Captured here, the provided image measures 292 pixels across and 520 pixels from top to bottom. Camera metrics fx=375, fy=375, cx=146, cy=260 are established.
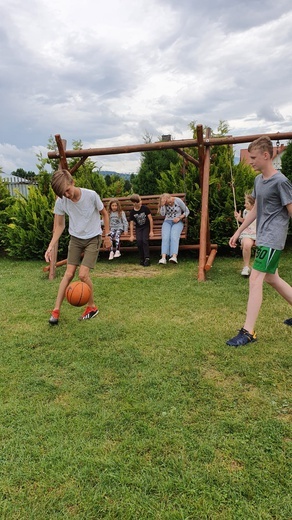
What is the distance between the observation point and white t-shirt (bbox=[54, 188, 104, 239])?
4215mm

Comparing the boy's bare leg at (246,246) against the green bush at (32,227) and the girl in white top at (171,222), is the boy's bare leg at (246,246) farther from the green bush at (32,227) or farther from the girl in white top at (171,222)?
the green bush at (32,227)

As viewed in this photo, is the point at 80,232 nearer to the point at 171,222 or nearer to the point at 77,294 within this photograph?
the point at 77,294

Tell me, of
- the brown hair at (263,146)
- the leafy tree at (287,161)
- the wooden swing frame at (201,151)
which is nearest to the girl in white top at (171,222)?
the wooden swing frame at (201,151)

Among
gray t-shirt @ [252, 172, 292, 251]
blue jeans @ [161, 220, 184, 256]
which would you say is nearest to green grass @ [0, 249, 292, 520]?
gray t-shirt @ [252, 172, 292, 251]

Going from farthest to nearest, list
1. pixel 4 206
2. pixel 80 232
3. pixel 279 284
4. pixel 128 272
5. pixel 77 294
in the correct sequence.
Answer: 1. pixel 4 206
2. pixel 128 272
3. pixel 80 232
4. pixel 77 294
5. pixel 279 284

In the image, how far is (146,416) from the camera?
8.14ft

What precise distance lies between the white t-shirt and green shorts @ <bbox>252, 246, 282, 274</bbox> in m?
1.89

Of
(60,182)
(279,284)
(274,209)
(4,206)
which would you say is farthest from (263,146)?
(4,206)

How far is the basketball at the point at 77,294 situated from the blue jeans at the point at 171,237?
325 centimetres

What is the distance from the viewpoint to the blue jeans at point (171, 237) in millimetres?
7262

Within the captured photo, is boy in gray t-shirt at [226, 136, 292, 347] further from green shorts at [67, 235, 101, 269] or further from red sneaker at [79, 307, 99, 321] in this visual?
green shorts at [67, 235, 101, 269]

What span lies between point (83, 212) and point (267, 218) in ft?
6.58

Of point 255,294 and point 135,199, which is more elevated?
point 135,199

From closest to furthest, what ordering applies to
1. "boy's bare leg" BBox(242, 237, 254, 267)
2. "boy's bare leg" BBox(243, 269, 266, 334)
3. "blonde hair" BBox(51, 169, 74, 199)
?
"boy's bare leg" BBox(243, 269, 266, 334)
"blonde hair" BBox(51, 169, 74, 199)
"boy's bare leg" BBox(242, 237, 254, 267)
